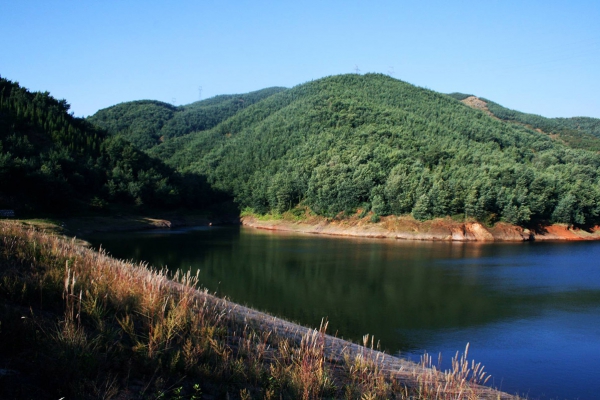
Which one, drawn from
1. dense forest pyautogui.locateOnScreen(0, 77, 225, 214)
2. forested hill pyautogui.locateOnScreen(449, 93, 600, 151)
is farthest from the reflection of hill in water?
forested hill pyautogui.locateOnScreen(449, 93, 600, 151)

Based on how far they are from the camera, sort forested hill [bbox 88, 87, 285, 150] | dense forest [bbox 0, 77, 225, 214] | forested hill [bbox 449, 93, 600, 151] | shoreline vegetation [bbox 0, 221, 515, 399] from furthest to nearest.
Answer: forested hill [bbox 88, 87, 285, 150] < forested hill [bbox 449, 93, 600, 151] < dense forest [bbox 0, 77, 225, 214] < shoreline vegetation [bbox 0, 221, 515, 399]

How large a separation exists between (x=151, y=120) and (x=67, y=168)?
91.3 meters

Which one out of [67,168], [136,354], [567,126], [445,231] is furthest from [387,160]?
[567,126]

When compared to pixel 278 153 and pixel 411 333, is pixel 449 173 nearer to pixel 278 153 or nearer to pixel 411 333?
Result: pixel 278 153

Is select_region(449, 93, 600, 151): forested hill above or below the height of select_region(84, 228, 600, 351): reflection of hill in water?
above

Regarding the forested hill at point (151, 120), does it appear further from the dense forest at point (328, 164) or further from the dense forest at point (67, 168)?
the dense forest at point (67, 168)

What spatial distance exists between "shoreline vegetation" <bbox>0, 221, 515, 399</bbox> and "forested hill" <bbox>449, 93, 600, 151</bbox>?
113348 mm

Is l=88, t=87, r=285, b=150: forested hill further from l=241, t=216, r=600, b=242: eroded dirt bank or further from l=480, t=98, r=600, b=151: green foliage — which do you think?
l=480, t=98, r=600, b=151: green foliage

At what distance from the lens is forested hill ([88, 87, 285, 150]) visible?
5236 inches

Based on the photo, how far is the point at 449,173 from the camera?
61.9m

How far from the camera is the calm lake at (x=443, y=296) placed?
540 inches

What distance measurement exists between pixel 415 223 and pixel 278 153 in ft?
137

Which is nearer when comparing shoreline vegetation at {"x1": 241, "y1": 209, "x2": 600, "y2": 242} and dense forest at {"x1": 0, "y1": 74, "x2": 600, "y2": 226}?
shoreline vegetation at {"x1": 241, "y1": 209, "x2": 600, "y2": 242}

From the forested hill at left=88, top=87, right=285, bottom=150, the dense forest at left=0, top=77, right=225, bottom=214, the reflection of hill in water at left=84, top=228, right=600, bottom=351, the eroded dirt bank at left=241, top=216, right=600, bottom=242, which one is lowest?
the reflection of hill in water at left=84, top=228, right=600, bottom=351
